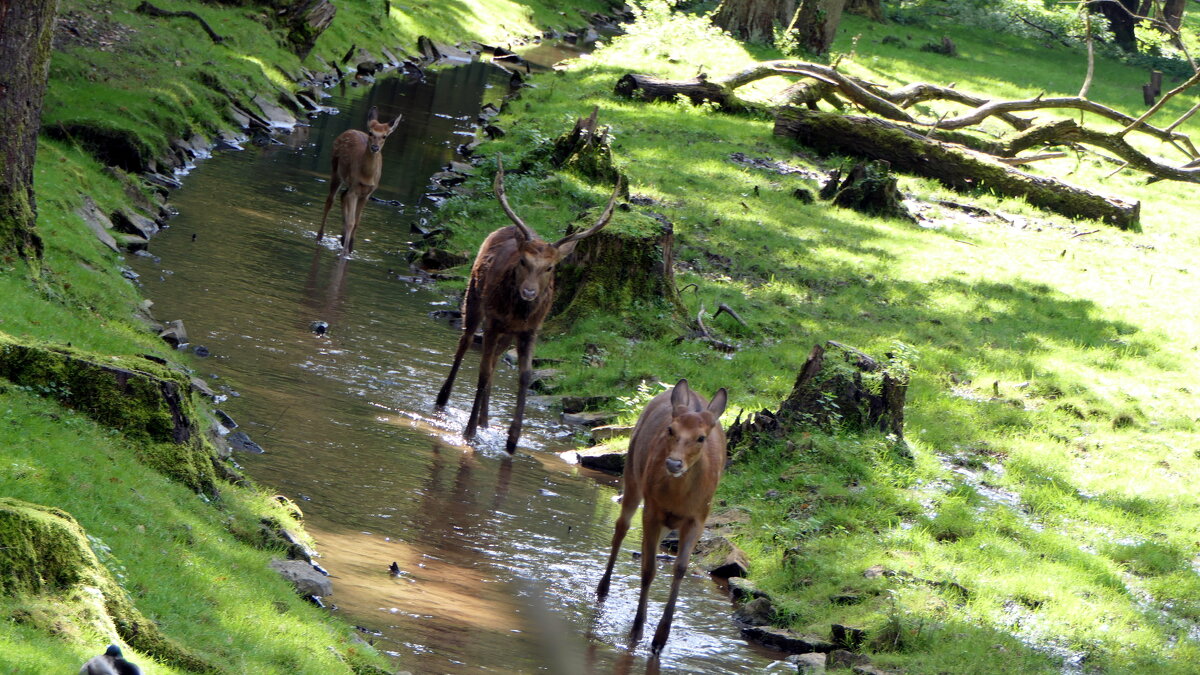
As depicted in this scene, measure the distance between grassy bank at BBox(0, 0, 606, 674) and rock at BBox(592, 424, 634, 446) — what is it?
4230mm

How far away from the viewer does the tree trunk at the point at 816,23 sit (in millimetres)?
38750

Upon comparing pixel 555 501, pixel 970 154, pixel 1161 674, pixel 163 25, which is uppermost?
pixel 970 154

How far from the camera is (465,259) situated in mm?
18516

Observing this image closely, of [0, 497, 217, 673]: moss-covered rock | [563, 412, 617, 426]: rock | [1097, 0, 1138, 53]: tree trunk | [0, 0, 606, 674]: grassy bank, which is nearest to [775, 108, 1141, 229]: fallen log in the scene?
[0, 0, 606, 674]: grassy bank

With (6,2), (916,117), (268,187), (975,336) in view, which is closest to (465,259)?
(268,187)

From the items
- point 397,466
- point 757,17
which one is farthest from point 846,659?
point 757,17

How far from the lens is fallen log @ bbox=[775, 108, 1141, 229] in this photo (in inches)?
966

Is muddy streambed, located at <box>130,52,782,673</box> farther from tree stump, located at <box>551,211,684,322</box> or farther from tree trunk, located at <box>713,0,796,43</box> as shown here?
tree trunk, located at <box>713,0,796,43</box>

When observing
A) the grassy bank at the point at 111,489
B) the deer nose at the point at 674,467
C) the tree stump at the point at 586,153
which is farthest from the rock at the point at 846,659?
the tree stump at the point at 586,153

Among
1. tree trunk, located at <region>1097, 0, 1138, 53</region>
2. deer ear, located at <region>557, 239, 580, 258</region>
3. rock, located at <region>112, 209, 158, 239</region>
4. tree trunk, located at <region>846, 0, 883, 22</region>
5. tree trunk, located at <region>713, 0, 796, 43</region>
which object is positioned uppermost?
tree trunk, located at <region>1097, 0, 1138, 53</region>

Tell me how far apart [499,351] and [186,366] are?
10.6 feet

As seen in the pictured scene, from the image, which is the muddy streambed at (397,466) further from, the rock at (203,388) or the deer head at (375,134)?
the deer head at (375,134)

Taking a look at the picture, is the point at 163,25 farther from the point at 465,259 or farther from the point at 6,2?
the point at 6,2

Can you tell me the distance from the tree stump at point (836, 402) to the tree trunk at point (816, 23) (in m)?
27.7
